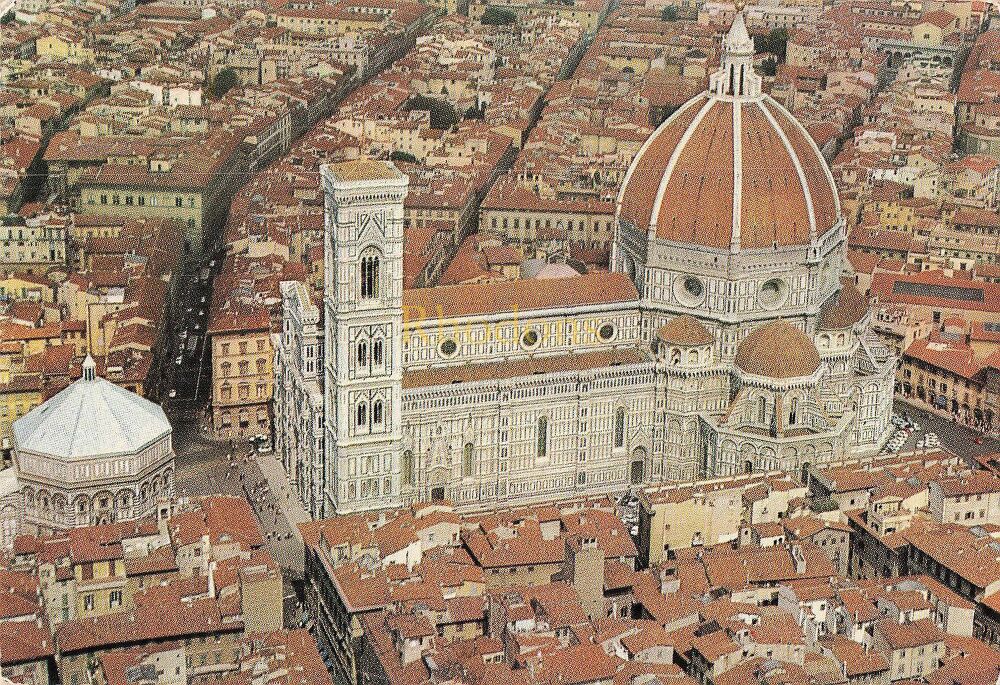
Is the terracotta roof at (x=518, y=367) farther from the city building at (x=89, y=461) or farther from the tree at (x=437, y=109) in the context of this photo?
the tree at (x=437, y=109)

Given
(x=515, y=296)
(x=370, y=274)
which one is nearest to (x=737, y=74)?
(x=515, y=296)

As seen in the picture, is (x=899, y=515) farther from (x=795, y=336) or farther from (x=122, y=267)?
(x=122, y=267)

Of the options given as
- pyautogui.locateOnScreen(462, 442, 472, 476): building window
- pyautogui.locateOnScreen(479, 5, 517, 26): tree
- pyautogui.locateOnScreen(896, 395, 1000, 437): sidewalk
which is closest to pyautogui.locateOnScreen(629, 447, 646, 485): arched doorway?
pyautogui.locateOnScreen(462, 442, 472, 476): building window

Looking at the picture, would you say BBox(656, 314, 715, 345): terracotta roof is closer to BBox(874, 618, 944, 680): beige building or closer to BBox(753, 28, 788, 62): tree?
BBox(874, 618, 944, 680): beige building

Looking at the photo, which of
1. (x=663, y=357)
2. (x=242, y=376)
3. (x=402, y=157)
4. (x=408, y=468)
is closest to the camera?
(x=408, y=468)

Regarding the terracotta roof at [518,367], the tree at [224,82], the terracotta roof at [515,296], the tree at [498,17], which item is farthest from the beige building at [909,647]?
the tree at [498,17]

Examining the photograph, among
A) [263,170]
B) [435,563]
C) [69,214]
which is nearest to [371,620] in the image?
[435,563]

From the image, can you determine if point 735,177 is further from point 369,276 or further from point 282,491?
point 282,491
